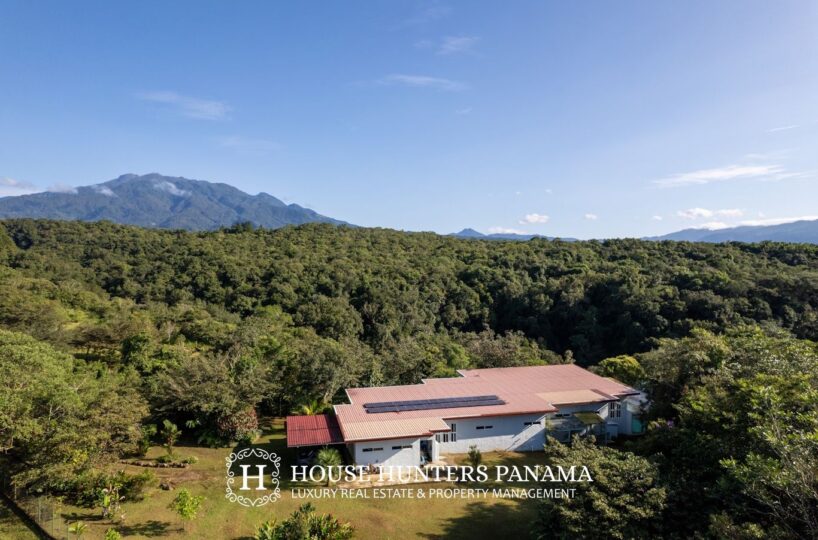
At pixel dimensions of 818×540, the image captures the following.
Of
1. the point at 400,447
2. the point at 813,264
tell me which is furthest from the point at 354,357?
the point at 813,264

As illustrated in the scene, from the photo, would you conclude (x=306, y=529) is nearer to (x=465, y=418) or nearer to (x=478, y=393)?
(x=465, y=418)

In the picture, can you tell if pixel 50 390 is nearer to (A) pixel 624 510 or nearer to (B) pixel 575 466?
(B) pixel 575 466

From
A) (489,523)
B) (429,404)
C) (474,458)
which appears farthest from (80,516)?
(474,458)

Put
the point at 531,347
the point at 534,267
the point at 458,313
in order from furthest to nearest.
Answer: the point at 534,267, the point at 458,313, the point at 531,347

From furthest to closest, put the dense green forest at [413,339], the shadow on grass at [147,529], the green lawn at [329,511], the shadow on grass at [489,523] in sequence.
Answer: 1. the shadow on grass at [489,523]
2. the green lawn at [329,511]
3. the shadow on grass at [147,529]
4. the dense green forest at [413,339]

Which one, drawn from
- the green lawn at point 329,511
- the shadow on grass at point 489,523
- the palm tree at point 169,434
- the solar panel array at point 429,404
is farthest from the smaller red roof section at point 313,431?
the shadow on grass at point 489,523

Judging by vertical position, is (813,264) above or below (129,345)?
above

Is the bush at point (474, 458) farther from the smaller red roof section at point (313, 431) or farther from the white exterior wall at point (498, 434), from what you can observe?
the smaller red roof section at point (313, 431)
